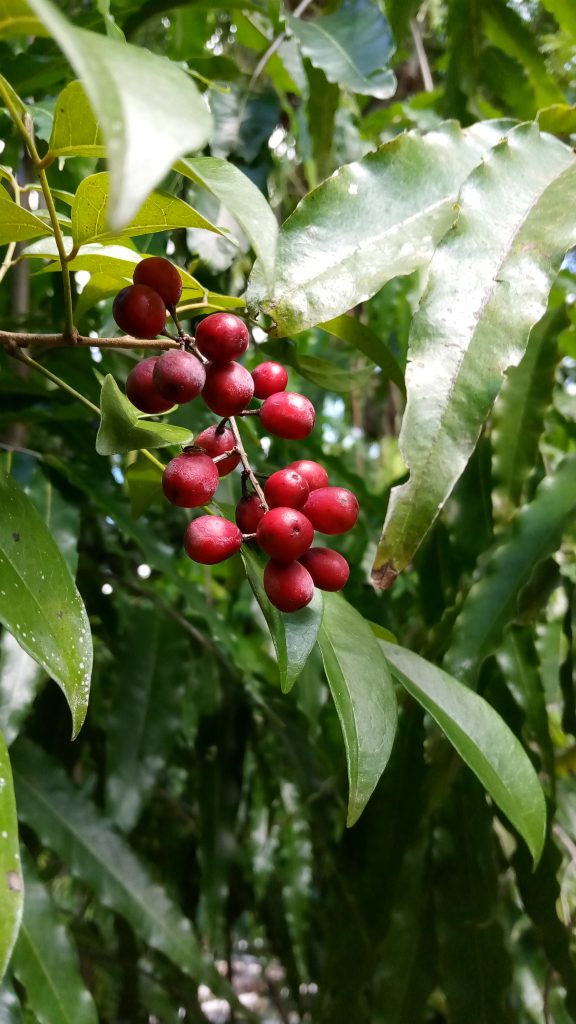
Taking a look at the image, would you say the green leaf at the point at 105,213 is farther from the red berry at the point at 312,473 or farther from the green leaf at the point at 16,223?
the red berry at the point at 312,473

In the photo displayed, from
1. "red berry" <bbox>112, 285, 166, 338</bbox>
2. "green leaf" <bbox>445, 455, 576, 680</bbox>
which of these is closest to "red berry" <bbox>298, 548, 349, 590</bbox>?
"red berry" <bbox>112, 285, 166, 338</bbox>

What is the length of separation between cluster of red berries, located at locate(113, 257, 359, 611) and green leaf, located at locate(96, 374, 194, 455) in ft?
0.10

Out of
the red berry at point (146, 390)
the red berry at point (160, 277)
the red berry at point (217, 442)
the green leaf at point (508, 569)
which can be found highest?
the red berry at point (160, 277)

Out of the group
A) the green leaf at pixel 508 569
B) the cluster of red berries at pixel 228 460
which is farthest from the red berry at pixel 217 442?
the green leaf at pixel 508 569

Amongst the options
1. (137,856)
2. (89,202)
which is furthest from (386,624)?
(89,202)

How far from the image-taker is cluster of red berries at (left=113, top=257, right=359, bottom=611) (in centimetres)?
32

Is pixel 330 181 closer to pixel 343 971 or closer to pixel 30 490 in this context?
pixel 30 490

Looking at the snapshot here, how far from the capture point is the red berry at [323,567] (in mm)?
349

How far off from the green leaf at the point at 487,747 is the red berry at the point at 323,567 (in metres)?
0.07

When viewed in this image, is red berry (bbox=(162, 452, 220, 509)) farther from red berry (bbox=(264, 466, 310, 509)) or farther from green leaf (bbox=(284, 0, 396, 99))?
green leaf (bbox=(284, 0, 396, 99))

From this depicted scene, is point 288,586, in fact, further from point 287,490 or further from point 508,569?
point 508,569

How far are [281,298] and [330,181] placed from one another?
0.25 ft

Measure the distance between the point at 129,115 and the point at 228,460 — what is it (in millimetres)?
214

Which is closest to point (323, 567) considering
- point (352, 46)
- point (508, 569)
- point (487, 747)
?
point (487, 747)
